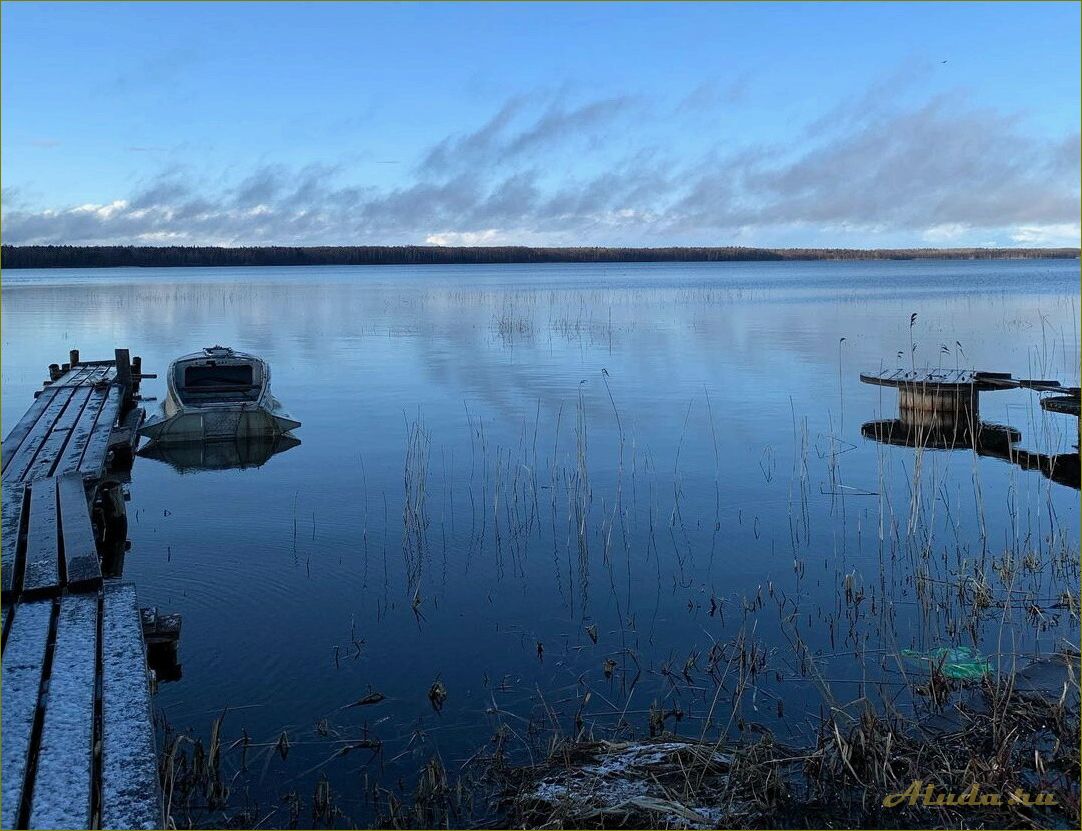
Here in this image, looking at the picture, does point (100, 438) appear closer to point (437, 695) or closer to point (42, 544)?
point (42, 544)

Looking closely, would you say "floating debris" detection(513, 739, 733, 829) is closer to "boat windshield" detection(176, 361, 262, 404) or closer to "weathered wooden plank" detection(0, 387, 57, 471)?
"weathered wooden plank" detection(0, 387, 57, 471)

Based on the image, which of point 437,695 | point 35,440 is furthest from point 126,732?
point 35,440

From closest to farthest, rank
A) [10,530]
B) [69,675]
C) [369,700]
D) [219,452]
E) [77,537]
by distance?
[69,675] < [369,700] < [77,537] < [10,530] < [219,452]

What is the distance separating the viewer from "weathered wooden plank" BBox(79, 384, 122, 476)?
10.9 m

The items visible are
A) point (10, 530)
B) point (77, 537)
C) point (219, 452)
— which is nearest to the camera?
point (77, 537)

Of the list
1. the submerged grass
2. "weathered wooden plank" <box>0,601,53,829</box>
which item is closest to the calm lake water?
the submerged grass

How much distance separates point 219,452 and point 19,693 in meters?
10.3

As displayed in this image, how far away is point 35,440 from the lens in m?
12.7

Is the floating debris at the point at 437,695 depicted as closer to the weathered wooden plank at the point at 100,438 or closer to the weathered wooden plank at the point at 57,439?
the weathered wooden plank at the point at 100,438

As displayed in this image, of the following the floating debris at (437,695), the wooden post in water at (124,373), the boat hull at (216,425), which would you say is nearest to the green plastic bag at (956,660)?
the floating debris at (437,695)

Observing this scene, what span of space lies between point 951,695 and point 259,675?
14.8 feet

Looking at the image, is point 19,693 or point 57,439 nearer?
point 19,693

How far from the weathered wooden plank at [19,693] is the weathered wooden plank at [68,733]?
0.22 feet

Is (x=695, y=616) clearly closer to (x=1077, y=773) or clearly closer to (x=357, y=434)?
(x=1077, y=773)
